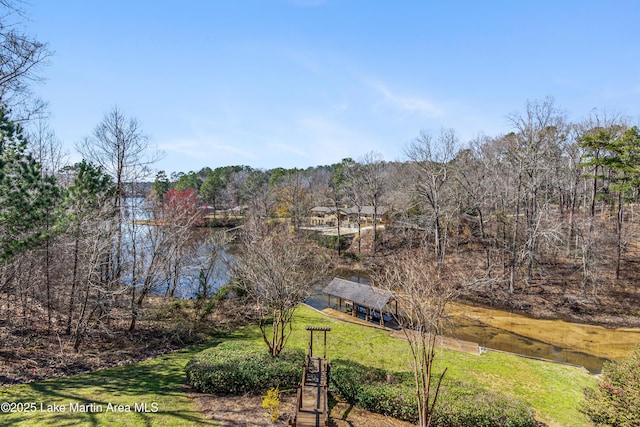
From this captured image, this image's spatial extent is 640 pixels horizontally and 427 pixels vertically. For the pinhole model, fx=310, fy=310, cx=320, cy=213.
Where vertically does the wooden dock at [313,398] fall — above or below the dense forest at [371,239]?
below

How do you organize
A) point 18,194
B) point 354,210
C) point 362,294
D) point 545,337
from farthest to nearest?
1. point 354,210
2. point 362,294
3. point 545,337
4. point 18,194

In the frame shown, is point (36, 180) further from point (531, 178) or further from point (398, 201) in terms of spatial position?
point (398, 201)

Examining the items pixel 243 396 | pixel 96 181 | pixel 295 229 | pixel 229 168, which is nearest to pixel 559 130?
pixel 295 229

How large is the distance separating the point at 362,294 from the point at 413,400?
34.0 ft

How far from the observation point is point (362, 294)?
1872cm

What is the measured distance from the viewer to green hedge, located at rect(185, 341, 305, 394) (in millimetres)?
9555

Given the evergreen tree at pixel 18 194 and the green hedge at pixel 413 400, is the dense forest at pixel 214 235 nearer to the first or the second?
the evergreen tree at pixel 18 194

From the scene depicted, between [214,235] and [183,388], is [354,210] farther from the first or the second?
[183,388]

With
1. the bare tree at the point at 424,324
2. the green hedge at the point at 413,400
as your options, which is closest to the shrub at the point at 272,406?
the green hedge at the point at 413,400

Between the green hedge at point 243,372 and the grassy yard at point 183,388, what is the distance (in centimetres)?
70

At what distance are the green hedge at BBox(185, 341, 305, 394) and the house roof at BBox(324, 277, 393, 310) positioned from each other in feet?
25.0

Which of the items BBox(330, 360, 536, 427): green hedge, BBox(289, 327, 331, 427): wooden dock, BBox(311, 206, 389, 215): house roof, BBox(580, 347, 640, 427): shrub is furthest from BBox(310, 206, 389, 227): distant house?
BBox(580, 347, 640, 427): shrub

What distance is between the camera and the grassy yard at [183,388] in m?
7.85

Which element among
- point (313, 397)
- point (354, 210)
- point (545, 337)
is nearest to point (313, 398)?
point (313, 397)
